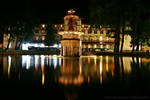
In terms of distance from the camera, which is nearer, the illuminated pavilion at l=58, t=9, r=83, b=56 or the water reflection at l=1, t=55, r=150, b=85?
the water reflection at l=1, t=55, r=150, b=85

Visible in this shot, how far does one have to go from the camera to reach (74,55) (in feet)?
114

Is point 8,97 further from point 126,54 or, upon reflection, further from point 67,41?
point 126,54

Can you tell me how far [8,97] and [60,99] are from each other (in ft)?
6.19

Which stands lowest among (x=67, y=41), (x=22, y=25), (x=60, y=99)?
(x=60, y=99)

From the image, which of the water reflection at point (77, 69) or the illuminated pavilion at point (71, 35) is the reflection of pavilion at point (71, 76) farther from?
the illuminated pavilion at point (71, 35)

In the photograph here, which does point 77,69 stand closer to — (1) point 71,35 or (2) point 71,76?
(2) point 71,76

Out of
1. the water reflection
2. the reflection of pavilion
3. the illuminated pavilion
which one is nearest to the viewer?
the reflection of pavilion

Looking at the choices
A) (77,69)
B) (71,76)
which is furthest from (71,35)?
(71,76)

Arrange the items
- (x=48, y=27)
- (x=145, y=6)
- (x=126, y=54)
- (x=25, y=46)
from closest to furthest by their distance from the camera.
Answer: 1. (x=145, y=6)
2. (x=126, y=54)
3. (x=48, y=27)
4. (x=25, y=46)

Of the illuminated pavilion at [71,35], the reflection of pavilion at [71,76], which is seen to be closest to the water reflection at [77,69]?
the reflection of pavilion at [71,76]

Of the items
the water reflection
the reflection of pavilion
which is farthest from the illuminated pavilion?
the reflection of pavilion

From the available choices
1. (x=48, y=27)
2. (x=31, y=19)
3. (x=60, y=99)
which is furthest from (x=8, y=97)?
(x=48, y=27)

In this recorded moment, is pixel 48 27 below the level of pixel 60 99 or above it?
above

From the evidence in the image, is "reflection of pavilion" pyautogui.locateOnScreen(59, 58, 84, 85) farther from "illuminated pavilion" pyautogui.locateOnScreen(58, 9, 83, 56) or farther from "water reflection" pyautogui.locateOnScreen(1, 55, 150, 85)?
"illuminated pavilion" pyautogui.locateOnScreen(58, 9, 83, 56)
